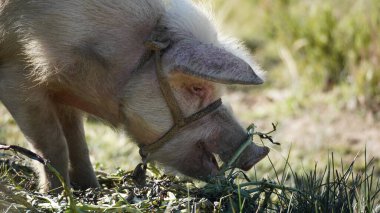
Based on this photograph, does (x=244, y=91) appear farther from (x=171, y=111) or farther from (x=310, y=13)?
(x=171, y=111)

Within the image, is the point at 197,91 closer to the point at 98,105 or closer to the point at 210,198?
the point at 98,105

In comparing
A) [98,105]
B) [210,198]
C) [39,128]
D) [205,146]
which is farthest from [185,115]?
[39,128]

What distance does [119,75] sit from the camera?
13.5ft

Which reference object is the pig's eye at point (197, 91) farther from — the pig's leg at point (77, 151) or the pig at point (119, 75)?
the pig's leg at point (77, 151)

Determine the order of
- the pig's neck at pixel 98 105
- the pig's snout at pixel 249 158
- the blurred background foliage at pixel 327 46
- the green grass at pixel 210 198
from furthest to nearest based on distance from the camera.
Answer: the blurred background foliage at pixel 327 46 → the pig's neck at pixel 98 105 → the pig's snout at pixel 249 158 → the green grass at pixel 210 198

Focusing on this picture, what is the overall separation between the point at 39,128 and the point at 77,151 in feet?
1.75

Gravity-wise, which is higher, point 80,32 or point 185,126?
point 80,32

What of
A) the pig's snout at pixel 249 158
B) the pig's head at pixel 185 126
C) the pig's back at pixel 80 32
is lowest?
the pig's snout at pixel 249 158

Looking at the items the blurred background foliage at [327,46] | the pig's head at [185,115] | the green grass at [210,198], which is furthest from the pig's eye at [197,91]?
the blurred background foliage at [327,46]

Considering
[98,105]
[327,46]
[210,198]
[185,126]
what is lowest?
[210,198]

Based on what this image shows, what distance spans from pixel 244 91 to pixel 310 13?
116 centimetres

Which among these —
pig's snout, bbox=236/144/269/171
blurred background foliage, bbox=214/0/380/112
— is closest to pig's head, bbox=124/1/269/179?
pig's snout, bbox=236/144/269/171

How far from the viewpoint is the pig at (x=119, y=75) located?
4.07 meters

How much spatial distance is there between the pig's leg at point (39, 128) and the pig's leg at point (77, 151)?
33cm
